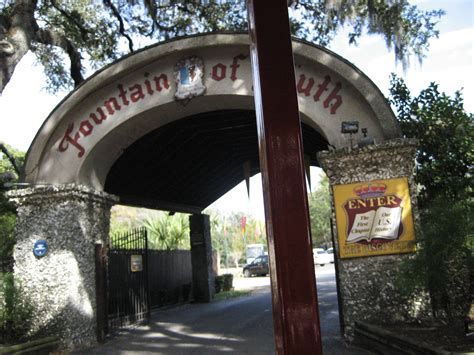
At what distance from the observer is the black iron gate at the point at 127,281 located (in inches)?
438

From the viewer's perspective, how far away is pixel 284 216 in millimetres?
2344

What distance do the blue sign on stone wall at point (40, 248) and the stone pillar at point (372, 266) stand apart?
5418mm

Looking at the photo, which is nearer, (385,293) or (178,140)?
(385,293)

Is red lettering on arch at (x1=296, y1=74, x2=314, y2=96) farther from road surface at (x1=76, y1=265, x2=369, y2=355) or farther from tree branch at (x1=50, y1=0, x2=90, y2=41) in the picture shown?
tree branch at (x1=50, y1=0, x2=90, y2=41)

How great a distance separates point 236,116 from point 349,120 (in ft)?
12.9

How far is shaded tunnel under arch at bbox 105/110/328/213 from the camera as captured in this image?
1220cm

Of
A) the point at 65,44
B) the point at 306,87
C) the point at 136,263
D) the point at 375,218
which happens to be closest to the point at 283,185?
the point at 375,218

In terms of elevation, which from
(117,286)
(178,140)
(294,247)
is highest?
(178,140)

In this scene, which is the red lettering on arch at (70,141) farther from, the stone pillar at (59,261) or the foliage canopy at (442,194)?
the foliage canopy at (442,194)

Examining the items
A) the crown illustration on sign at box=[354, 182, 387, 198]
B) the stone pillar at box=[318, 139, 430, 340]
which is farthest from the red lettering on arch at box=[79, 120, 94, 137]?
the crown illustration on sign at box=[354, 182, 387, 198]

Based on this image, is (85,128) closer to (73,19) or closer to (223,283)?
(73,19)

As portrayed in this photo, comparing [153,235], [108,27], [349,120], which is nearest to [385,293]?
[349,120]

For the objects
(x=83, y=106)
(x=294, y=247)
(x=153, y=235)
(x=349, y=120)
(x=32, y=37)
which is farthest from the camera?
(x=153, y=235)

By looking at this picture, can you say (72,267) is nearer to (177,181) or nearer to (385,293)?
(385,293)
